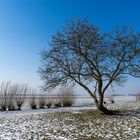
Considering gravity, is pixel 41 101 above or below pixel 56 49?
below

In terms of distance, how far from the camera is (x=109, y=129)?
37.3 ft

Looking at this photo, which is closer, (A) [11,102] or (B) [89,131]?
(B) [89,131]

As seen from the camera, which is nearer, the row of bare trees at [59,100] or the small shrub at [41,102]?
the small shrub at [41,102]

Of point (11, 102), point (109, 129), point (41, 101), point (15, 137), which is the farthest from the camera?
point (41, 101)

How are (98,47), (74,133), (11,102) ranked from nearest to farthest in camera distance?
(74,133) < (98,47) < (11,102)

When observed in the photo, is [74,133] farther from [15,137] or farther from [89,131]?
[15,137]

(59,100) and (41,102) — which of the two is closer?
(41,102)

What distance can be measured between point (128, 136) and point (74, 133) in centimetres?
213

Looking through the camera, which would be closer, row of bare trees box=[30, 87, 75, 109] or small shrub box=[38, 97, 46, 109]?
small shrub box=[38, 97, 46, 109]

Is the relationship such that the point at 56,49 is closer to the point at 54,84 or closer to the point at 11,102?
the point at 54,84

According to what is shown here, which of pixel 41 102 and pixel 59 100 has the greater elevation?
pixel 59 100

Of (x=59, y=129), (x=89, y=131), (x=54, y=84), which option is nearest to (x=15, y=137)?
(x=59, y=129)

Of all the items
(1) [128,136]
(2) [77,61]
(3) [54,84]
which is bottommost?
(1) [128,136]

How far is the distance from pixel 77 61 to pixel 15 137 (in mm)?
9303
